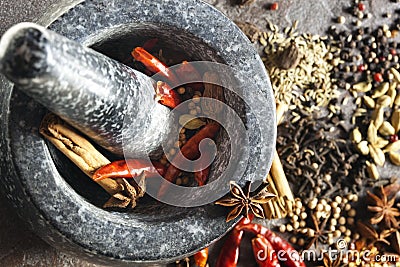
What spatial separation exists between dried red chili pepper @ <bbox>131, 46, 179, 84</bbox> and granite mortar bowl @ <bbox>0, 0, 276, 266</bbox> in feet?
0.14

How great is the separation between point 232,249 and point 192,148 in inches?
19.7

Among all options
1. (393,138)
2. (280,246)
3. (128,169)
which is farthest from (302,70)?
(128,169)

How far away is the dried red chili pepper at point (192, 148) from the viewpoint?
1.55m

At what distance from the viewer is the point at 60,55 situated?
1099 millimetres

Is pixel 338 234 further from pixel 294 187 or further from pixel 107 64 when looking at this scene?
pixel 107 64

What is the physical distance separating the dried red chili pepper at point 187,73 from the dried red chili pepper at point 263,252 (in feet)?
2.01

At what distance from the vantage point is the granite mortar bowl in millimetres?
1358

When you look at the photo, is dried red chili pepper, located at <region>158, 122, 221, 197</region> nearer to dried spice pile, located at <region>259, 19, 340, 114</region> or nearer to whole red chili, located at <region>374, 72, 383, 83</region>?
dried spice pile, located at <region>259, 19, 340, 114</region>

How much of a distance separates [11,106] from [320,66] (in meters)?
1.03

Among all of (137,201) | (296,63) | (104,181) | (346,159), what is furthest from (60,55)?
(346,159)

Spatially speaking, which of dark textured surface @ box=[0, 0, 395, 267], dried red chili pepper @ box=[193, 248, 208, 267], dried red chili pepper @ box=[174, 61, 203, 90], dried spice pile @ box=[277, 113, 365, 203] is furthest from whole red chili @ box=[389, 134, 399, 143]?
dried red chili pepper @ box=[174, 61, 203, 90]

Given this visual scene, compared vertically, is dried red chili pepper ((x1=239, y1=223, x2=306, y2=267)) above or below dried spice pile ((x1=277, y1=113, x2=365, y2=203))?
below

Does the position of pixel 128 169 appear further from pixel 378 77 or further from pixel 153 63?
pixel 378 77

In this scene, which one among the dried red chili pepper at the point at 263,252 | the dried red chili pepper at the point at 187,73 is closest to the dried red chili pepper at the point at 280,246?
the dried red chili pepper at the point at 263,252
